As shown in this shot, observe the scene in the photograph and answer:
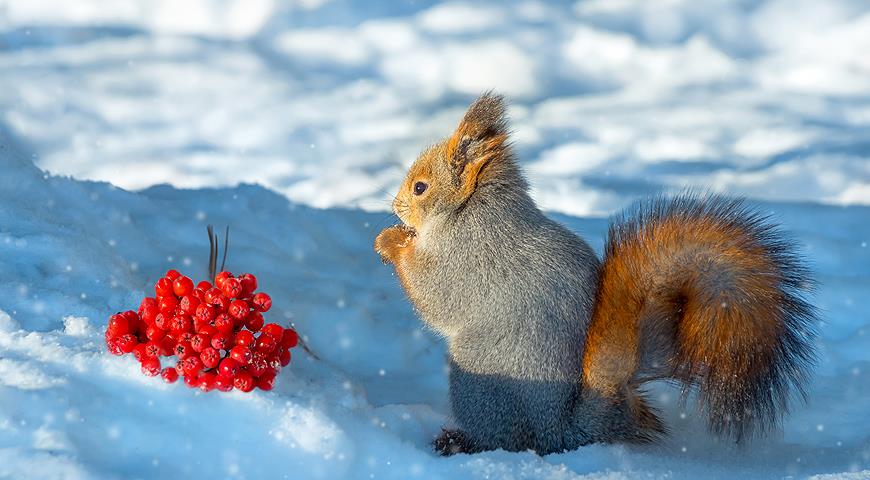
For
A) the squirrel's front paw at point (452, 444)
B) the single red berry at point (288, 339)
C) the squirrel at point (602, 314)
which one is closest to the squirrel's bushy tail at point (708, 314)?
the squirrel at point (602, 314)

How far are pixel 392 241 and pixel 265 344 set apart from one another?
0.46 meters

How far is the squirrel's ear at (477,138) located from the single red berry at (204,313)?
0.59 metres

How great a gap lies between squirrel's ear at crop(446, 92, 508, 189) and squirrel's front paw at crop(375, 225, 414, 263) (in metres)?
0.21

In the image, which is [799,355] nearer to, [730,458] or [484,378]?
[730,458]

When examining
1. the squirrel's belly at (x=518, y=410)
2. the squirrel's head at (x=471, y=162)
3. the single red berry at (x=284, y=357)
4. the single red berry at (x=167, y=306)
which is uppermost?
the squirrel's head at (x=471, y=162)

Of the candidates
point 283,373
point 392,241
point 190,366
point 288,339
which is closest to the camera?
point 190,366

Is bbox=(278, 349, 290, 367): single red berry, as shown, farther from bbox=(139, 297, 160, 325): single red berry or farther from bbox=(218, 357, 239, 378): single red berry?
bbox=(139, 297, 160, 325): single red berry

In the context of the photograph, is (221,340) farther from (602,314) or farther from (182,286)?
(602,314)

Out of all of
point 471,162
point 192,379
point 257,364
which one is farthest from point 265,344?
point 471,162

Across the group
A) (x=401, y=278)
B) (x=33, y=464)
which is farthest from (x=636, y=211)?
(x=33, y=464)

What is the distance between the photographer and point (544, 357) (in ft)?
6.16

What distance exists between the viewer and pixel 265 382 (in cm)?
180

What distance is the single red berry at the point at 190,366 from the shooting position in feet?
5.71

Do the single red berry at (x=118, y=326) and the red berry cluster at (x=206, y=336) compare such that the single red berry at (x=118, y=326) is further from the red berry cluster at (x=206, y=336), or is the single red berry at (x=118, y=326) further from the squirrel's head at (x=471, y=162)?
the squirrel's head at (x=471, y=162)
